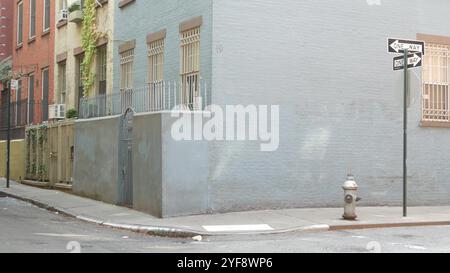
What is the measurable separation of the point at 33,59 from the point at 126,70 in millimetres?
9621

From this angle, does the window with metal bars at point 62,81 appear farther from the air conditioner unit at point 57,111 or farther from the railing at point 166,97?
the railing at point 166,97

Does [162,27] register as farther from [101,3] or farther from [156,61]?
[101,3]

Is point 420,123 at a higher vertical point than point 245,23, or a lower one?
lower

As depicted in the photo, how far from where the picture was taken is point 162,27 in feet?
54.0

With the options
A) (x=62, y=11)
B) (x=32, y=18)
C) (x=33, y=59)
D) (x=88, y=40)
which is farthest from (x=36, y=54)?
(x=88, y=40)

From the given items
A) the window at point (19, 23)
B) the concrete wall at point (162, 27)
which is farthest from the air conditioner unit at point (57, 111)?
the window at point (19, 23)

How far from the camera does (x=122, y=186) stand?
16.2 meters

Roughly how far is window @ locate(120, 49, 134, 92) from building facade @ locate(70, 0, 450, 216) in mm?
1522

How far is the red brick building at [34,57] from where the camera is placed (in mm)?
24891

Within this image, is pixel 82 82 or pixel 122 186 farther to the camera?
pixel 82 82

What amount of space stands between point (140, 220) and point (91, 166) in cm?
531

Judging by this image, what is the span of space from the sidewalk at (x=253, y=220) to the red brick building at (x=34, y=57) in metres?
10.1

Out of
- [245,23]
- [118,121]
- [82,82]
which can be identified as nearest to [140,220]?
[118,121]
